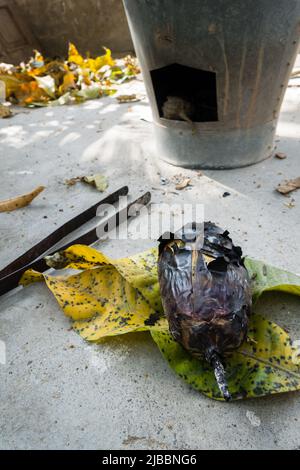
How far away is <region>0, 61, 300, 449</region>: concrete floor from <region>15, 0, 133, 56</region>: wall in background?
474 cm

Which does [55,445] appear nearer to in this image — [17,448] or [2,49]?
[17,448]

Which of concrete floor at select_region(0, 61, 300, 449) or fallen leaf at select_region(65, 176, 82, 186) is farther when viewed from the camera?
fallen leaf at select_region(65, 176, 82, 186)

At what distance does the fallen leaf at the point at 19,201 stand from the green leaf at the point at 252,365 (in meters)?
1.47

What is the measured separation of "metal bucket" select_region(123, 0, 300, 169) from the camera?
1731 millimetres

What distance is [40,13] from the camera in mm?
5973

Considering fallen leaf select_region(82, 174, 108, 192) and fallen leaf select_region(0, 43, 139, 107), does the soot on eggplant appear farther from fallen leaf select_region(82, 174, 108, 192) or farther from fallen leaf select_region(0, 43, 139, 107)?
fallen leaf select_region(0, 43, 139, 107)

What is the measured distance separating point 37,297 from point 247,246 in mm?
1049

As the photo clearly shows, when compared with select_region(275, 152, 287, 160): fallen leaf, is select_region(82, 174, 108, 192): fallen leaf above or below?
below

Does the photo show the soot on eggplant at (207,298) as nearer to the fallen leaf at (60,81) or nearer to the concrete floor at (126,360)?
the concrete floor at (126,360)

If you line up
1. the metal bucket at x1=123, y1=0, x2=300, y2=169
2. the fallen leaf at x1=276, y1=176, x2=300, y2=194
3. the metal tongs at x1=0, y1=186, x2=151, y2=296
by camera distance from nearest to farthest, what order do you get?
1. the metal tongs at x1=0, y1=186, x2=151, y2=296
2. the metal bucket at x1=123, y1=0, x2=300, y2=169
3. the fallen leaf at x1=276, y1=176, x2=300, y2=194

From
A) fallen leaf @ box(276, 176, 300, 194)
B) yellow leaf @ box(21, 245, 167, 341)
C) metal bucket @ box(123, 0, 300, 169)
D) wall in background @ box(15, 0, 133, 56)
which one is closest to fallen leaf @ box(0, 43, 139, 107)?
wall in background @ box(15, 0, 133, 56)

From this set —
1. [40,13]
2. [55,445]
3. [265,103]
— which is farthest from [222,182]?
[40,13]

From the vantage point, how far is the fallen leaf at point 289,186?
2.02 meters

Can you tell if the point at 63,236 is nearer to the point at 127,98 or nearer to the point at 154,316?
the point at 154,316
